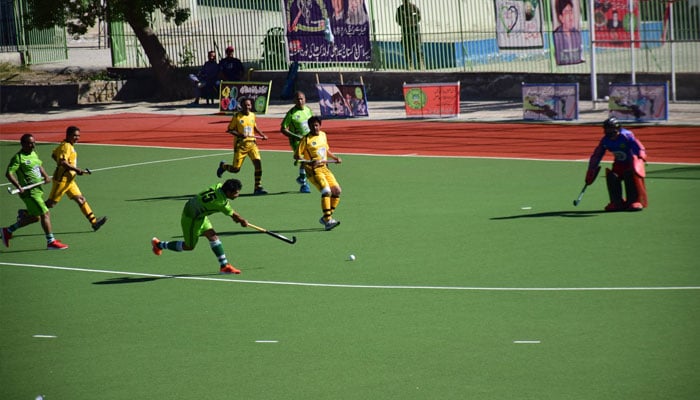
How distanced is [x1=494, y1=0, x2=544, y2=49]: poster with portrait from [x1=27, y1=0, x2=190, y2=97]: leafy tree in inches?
491

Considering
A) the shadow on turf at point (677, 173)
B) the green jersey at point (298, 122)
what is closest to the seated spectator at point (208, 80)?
the green jersey at point (298, 122)

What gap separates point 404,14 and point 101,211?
2000 cm

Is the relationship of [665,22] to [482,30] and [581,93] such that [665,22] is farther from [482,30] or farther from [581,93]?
[482,30]

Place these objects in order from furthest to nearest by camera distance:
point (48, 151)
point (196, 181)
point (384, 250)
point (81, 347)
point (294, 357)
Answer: point (48, 151), point (196, 181), point (384, 250), point (81, 347), point (294, 357)

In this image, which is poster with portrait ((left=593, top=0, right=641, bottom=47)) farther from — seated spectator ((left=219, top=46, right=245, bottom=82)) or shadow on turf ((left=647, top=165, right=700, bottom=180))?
seated spectator ((left=219, top=46, right=245, bottom=82))

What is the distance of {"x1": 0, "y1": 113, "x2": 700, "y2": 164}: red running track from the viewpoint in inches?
965

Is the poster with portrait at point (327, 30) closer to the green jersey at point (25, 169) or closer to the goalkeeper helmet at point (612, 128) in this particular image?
the goalkeeper helmet at point (612, 128)

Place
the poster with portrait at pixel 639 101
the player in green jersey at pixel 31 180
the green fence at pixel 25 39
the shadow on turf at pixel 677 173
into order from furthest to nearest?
the green fence at pixel 25 39 → the poster with portrait at pixel 639 101 → the shadow on turf at pixel 677 173 → the player in green jersey at pixel 31 180

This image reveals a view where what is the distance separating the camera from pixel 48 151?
29234 mm

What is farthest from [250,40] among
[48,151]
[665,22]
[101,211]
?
[101,211]

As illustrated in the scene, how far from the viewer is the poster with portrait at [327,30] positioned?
37875 millimetres

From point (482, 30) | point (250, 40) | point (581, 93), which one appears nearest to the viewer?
point (581, 93)

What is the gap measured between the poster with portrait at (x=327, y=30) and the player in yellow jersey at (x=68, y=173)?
2110 cm

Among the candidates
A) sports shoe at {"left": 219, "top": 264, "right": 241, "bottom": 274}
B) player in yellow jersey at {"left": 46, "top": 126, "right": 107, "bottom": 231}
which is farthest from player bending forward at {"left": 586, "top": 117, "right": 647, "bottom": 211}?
player in yellow jersey at {"left": 46, "top": 126, "right": 107, "bottom": 231}
